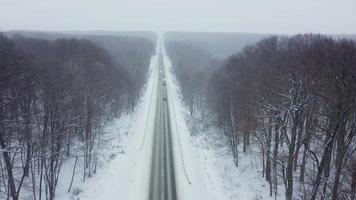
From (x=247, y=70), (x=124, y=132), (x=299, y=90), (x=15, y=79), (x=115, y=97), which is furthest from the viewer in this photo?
(x=115, y=97)

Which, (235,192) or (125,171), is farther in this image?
(125,171)

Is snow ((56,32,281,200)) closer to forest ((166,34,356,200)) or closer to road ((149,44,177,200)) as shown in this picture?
road ((149,44,177,200))

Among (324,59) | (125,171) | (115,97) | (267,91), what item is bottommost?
(125,171)

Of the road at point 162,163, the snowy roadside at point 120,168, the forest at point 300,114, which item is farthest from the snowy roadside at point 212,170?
the snowy roadside at point 120,168

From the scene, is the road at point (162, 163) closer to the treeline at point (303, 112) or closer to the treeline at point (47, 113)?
the treeline at point (47, 113)

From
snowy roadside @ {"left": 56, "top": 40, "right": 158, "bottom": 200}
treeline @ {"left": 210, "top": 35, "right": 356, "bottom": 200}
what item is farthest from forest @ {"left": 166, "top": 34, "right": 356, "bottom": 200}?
snowy roadside @ {"left": 56, "top": 40, "right": 158, "bottom": 200}

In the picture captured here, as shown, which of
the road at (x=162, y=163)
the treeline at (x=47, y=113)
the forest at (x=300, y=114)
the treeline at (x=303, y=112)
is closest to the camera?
the treeline at (x=303, y=112)

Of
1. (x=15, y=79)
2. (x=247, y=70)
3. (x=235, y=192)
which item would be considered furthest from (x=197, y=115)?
(x=15, y=79)

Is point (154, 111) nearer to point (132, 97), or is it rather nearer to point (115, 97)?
point (132, 97)
